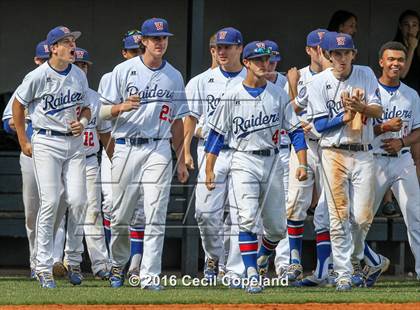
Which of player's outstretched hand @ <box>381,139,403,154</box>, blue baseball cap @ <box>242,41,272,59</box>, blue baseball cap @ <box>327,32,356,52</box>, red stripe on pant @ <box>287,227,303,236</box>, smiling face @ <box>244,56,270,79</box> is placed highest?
blue baseball cap @ <box>327,32,356,52</box>

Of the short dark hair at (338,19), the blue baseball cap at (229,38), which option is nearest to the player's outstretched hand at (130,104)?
the blue baseball cap at (229,38)

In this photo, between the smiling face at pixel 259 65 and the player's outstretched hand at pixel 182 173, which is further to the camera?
the player's outstretched hand at pixel 182 173

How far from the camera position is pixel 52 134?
11.0 m

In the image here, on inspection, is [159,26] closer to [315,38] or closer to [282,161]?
[315,38]

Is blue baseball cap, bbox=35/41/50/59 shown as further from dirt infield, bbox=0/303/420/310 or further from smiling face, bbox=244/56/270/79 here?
dirt infield, bbox=0/303/420/310

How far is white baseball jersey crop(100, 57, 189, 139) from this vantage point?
1080 cm

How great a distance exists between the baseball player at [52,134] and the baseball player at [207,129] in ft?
3.37

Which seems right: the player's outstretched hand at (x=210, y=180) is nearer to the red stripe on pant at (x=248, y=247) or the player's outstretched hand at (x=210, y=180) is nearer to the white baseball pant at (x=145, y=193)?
the white baseball pant at (x=145, y=193)

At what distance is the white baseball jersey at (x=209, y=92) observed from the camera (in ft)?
38.3

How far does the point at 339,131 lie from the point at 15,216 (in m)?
4.03

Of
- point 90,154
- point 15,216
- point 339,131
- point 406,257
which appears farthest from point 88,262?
point 339,131

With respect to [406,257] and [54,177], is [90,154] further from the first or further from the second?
[406,257]

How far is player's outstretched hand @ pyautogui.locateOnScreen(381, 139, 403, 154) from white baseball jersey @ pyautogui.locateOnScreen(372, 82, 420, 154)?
0.19ft

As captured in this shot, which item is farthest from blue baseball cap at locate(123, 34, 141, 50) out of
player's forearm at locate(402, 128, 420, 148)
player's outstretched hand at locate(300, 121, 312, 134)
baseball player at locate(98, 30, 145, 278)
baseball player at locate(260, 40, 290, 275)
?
player's forearm at locate(402, 128, 420, 148)
